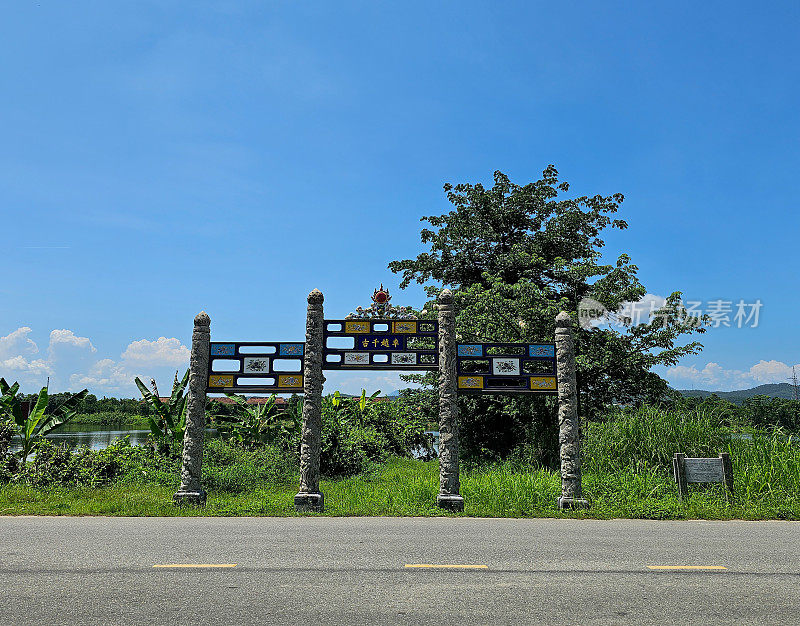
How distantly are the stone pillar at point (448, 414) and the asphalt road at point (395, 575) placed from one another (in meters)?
1.98

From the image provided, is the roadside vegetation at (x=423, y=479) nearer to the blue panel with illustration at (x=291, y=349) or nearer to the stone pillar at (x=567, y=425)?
the stone pillar at (x=567, y=425)

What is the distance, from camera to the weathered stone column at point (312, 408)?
11799 millimetres

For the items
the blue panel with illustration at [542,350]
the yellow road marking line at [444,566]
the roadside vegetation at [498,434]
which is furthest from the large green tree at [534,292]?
the yellow road marking line at [444,566]

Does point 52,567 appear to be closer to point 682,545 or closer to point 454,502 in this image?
point 454,502

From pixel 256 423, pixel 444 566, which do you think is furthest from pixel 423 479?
pixel 256 423

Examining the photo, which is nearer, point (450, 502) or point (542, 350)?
point (450, 502)

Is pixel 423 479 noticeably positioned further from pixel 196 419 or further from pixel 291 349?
pixel 196 419

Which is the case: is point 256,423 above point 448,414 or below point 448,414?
below

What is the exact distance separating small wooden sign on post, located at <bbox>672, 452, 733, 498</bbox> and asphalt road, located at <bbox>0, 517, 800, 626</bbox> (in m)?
2.32

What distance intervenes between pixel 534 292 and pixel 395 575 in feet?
47.0

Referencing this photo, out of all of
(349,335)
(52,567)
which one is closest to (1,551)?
(52,567)

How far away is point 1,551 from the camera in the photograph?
7.57 metres

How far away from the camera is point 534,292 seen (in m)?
19.4

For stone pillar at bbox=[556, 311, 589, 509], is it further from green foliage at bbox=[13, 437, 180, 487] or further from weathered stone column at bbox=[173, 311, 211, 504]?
green foliage at bbox=[13, 437, 180, 487]
